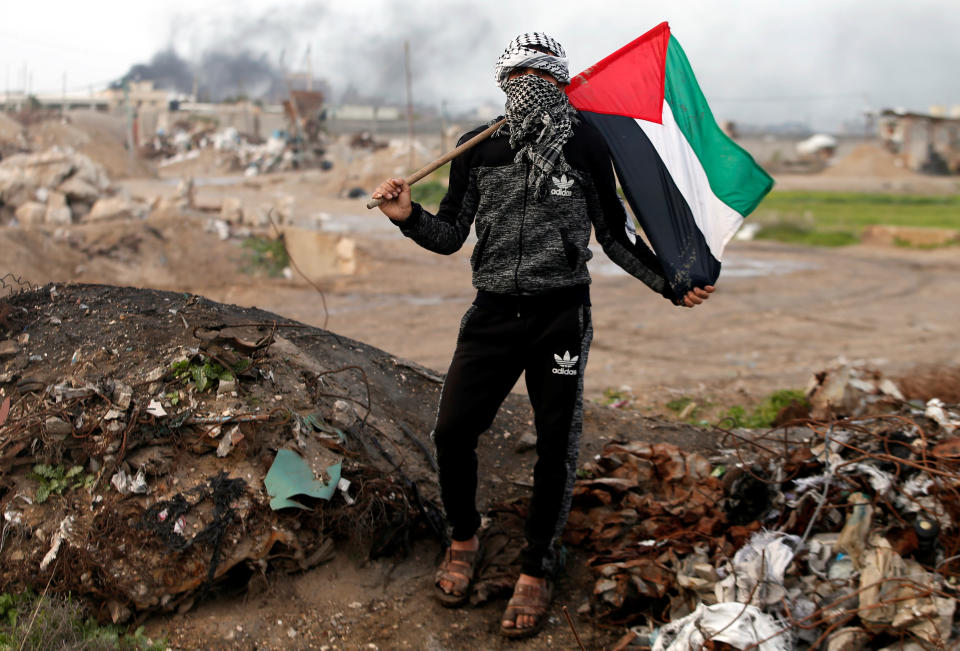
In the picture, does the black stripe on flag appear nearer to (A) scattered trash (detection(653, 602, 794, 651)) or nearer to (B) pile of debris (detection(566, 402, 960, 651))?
(B) pile of debris (detection(566, 402, 960, 651))

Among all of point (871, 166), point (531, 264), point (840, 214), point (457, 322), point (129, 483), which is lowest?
point (457, 322)

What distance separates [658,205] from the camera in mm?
3350

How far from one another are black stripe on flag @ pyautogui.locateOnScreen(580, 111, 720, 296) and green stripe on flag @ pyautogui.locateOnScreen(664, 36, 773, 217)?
23cm

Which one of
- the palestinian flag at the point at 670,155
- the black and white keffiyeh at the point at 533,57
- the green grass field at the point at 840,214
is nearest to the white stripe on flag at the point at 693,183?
the palestinian flag at the point at 670,155

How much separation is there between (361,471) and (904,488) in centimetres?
208

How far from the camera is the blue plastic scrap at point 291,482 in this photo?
3.23 m

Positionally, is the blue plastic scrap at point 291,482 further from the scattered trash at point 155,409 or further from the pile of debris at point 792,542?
the pile of debris at point 792,542

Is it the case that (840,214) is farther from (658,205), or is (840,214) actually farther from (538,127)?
(538,127)

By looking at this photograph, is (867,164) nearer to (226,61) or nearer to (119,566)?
(119,566)

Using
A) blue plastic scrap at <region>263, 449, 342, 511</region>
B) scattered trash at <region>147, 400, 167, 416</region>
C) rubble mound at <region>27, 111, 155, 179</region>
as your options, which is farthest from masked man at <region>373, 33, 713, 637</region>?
rubble mound at <region>27, 111, 155, 179</region>

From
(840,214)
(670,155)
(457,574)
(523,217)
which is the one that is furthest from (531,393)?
(840,214)

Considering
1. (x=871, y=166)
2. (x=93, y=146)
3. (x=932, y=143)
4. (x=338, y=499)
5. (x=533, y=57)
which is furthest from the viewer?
(x=871, y=166)

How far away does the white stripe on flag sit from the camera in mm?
3439

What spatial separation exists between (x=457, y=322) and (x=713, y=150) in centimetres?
678
